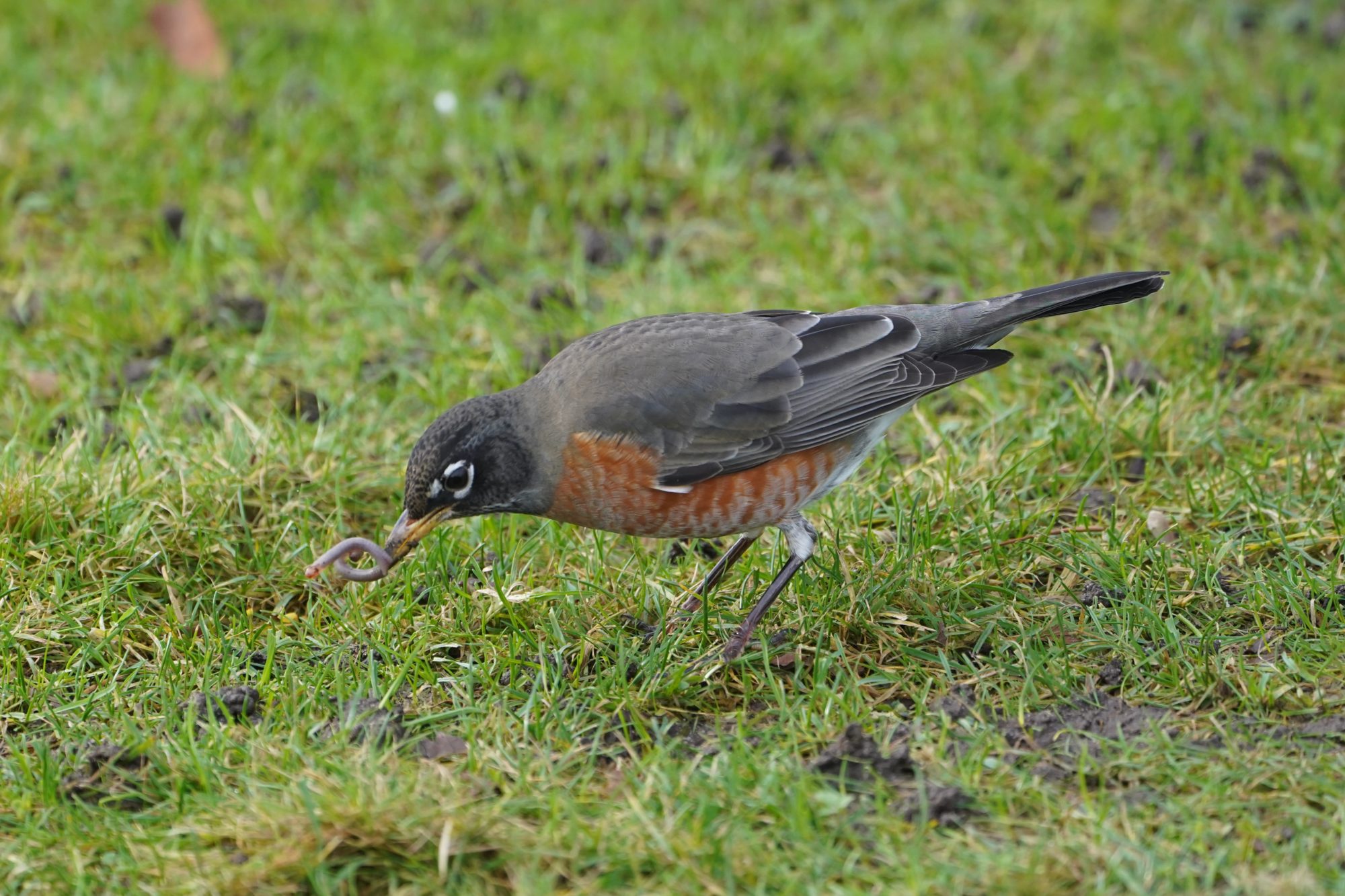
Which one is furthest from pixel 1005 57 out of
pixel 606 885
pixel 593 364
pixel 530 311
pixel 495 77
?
pixel 606 885

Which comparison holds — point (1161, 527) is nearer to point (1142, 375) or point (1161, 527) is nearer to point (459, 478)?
point (1142, 375)

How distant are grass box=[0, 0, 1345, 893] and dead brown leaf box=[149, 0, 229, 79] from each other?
211mm

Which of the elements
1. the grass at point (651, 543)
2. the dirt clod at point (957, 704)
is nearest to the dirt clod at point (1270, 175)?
the grass at point (651, 543)

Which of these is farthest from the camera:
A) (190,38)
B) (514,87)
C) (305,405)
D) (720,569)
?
(190,38)

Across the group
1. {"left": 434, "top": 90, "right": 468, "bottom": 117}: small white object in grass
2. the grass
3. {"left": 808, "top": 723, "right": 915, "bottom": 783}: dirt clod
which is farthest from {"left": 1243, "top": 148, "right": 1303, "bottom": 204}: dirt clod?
{"left": 808, "top": 723, "right": 915, "bottom": 783}: dirt clod

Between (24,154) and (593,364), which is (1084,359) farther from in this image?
(24,154)

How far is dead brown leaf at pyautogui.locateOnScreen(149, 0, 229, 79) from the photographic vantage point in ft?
30.5

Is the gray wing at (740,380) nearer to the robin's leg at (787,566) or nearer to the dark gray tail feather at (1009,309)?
the dark gray tail feather at (1009,309)

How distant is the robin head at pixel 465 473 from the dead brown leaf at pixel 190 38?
527 centimetres

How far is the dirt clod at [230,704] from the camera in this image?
4.48 metres

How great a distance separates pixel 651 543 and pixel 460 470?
1161 millimetres

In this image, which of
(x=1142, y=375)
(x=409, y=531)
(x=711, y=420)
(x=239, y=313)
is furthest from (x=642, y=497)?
(x=239, y=313)

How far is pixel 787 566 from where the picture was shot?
5.12 metres

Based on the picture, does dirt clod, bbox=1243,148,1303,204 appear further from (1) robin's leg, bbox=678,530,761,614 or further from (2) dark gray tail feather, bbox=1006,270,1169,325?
(1) robin's leg, bbox=678,530,761,614
